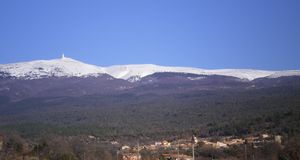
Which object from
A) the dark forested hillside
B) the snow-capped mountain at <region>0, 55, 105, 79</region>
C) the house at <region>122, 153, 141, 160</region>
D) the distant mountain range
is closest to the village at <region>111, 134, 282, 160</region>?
the house at <region>122, 153, 141, 160</region>

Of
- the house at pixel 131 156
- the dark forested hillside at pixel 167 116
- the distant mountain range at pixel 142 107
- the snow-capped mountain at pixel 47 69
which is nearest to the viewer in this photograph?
the house at pixel 131 156

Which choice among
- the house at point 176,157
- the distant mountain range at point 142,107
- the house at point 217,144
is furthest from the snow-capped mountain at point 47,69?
the house at point 176,157

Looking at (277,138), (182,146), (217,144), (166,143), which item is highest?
(277,138)

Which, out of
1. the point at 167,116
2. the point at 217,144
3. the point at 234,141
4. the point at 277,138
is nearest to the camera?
the point at 277,138

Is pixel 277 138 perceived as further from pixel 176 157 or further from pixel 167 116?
pixel 167 116

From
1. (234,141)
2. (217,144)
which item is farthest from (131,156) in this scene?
(234,141)

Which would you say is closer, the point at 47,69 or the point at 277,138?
the point at 277,138

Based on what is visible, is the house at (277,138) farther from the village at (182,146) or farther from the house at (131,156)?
the house at (131,156)

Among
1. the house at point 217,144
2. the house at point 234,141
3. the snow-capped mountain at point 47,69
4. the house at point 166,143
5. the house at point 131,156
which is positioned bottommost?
the house at point 131,156

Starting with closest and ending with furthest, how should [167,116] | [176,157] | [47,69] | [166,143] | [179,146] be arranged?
1. [176,157]
2. [179,146]
3. [166,143]
4. [167,116]
5. [47,69]

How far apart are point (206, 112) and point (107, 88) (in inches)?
A: 2681

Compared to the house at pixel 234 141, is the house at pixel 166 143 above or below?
below

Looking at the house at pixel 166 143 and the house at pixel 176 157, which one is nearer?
the house at pixel 176 157

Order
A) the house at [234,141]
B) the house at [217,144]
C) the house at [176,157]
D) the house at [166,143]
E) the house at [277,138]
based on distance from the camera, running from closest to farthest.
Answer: the house at [176,157]
the house at [277,138]
the house at [217,144]
the house at [234,141]
the house at [166,143]
